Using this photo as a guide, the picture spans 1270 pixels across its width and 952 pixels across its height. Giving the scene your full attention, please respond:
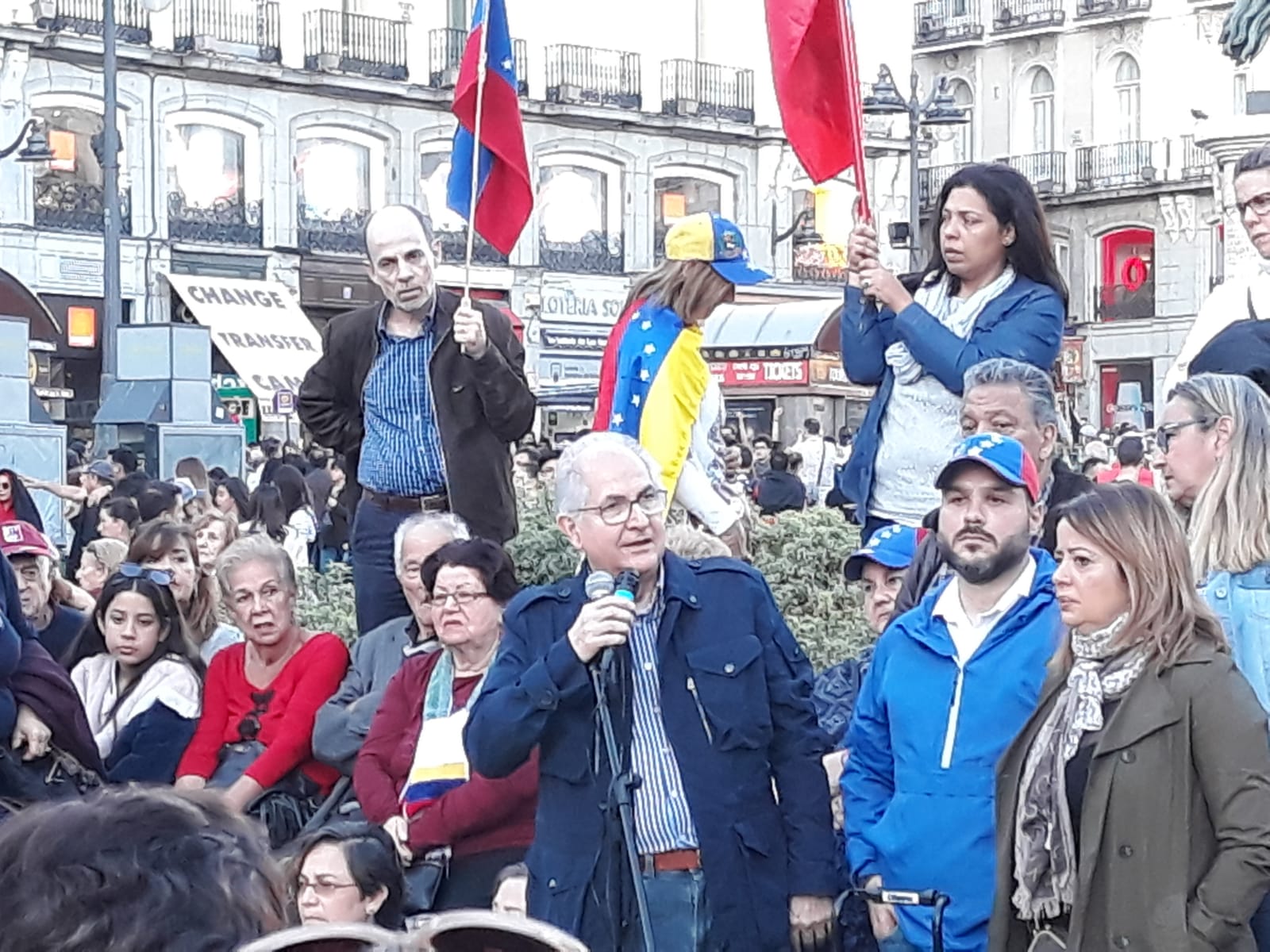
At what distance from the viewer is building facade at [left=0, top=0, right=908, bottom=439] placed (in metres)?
35.2

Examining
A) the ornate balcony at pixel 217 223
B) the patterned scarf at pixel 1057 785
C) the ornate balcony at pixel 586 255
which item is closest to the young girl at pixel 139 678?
the patterned scarf at pixel 1057 785

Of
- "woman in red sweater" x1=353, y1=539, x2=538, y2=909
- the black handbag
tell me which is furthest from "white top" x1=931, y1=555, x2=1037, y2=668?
the black handbag

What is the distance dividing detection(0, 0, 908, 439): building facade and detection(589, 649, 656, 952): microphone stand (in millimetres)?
24346

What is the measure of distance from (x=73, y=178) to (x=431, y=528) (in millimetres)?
30053

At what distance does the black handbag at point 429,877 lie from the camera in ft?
20.8

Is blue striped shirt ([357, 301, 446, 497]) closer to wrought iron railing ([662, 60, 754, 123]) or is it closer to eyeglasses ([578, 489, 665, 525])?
eyeglasses ([578, 489, 665, 525])

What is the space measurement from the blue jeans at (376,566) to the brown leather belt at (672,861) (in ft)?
8.80

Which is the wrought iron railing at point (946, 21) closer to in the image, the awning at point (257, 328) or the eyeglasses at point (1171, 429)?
the awning at point (257, 328)

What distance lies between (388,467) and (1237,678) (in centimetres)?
356

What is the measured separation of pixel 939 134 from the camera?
173 ft

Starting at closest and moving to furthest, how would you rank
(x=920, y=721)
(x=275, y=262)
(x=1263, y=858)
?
(x=1263, y=858) → (x=920, y=721) → (x=275, y=262)

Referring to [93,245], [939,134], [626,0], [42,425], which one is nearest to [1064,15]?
[939,134]

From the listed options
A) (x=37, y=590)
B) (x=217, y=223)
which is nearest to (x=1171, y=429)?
(x=37, y=590)

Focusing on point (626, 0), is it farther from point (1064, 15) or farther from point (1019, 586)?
point (1019, 586)
